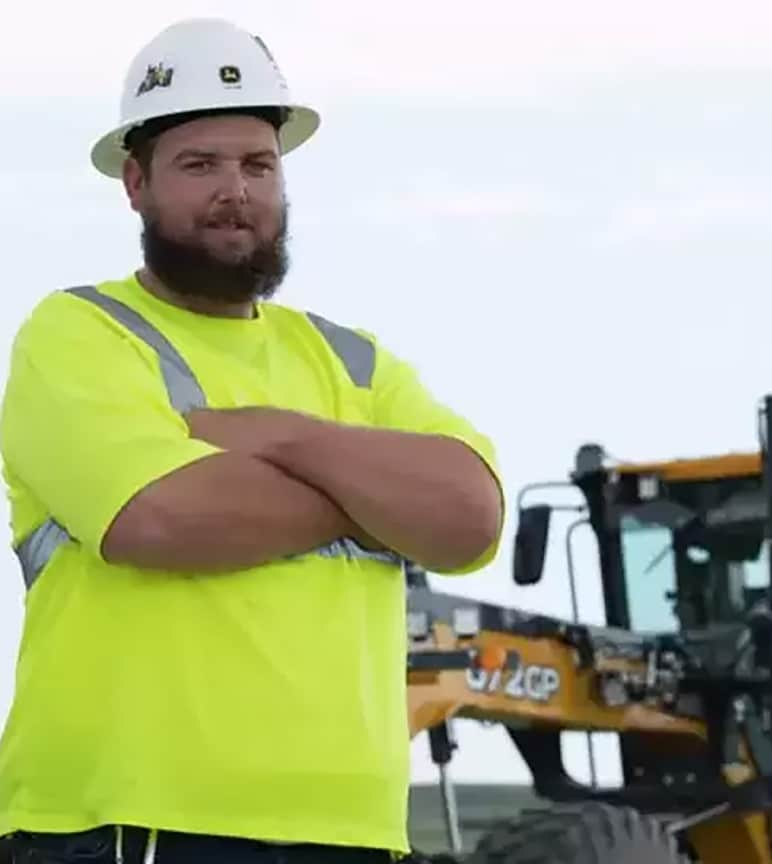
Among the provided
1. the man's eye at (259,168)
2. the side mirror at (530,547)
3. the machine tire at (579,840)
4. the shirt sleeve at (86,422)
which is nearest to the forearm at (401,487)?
the shirt sleeve at (86,422)

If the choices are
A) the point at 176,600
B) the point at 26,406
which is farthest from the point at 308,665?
the point at 26,406

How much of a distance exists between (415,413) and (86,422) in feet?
1.78

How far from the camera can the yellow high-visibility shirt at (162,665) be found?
3506mm

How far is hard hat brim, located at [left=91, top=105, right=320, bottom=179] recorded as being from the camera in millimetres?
3934

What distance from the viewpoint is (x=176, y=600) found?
3.54m

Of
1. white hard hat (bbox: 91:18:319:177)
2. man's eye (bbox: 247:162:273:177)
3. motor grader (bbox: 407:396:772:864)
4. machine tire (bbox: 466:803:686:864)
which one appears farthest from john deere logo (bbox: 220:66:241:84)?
motor grader (bbox: 407:396:772:864)

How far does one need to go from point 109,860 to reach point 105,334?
2.28 ft

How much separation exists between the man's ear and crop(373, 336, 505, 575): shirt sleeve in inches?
16.4

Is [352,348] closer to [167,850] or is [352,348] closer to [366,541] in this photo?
[366,541]

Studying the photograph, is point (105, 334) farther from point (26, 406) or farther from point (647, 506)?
point (647, 506)

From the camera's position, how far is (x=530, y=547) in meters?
9.38

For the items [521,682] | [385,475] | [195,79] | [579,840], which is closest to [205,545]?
[385,475]

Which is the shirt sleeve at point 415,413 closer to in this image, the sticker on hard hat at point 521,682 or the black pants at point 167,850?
the black pants at point 167,850

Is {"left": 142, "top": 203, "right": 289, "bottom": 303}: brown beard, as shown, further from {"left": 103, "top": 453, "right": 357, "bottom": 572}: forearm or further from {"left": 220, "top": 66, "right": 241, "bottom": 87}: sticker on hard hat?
{"left": 103, "top": 453, "right": 357, "bottom": 572}: forearm
